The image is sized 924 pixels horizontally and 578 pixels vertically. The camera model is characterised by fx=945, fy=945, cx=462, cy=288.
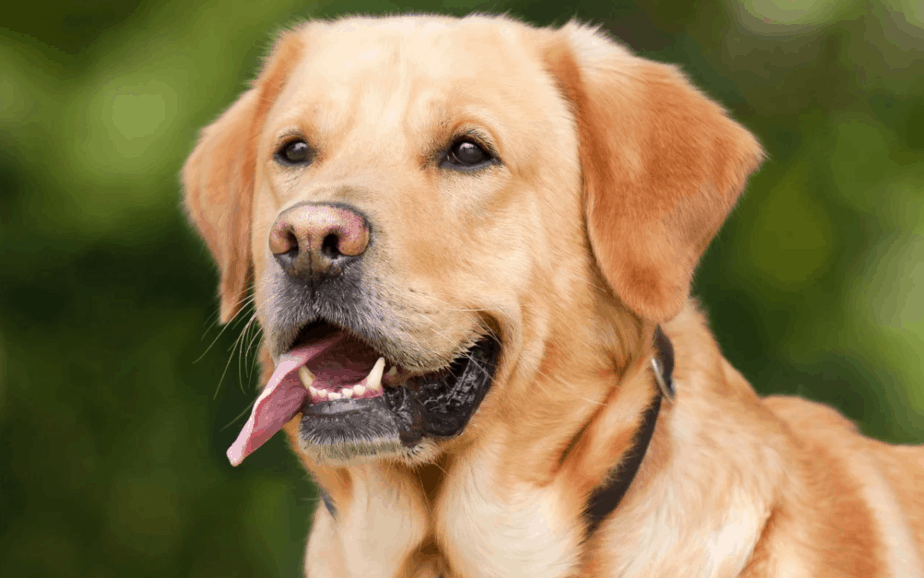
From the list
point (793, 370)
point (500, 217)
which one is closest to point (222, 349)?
point (500, 217)

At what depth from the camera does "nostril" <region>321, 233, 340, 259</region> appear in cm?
209

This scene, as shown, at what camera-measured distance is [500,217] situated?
240cm

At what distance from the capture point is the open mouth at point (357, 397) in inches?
87.7

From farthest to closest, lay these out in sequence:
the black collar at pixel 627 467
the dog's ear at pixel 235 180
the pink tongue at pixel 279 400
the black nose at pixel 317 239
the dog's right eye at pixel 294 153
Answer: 1. the dog's ear at pixel 235 180
2. the dog's right eye at pixel 294 153
3. the black collar at pixel 627 467
4. the pink tongue at pixel 279 400
5. the black nose at pixel 317 239

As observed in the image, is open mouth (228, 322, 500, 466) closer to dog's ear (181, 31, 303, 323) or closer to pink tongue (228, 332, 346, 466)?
pink tongue (228, 332, 346, 466)

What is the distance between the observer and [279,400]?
2273mm

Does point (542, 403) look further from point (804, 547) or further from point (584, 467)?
point (804, 547)

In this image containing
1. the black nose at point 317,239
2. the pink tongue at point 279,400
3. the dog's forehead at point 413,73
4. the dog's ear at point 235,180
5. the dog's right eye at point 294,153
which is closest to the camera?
the black nose at point 317,239

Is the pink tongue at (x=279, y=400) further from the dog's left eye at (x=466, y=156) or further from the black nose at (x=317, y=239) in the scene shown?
the dog's left eye at (x=466, y=156)

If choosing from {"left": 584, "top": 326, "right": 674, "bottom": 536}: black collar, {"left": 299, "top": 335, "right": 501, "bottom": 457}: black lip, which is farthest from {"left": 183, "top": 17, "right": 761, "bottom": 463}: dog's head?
{"left": 584, "top": 326, "right": 674, "bottom": 536}: black collar

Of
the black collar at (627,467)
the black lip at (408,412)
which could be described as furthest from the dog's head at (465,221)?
the black collar at (627,467)

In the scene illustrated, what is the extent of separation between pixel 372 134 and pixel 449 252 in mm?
415

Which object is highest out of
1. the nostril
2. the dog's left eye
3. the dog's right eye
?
the dog's left eye

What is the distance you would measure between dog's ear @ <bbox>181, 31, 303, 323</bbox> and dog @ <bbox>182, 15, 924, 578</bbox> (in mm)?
199
